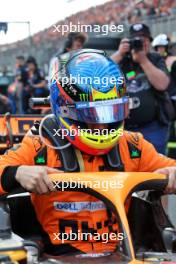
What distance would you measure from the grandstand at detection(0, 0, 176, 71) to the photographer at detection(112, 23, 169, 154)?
208 inches

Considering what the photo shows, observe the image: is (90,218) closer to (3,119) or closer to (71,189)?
(71,189)

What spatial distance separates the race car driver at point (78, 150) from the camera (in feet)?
10.1

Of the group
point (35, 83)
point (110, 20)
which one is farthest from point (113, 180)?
point (110, 20)

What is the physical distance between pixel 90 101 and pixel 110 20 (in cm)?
1287

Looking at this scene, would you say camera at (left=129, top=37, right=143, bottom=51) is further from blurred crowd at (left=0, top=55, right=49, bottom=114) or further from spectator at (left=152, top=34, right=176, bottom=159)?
blurred crowd at (left=0, top=55, right=49, bottom=114)

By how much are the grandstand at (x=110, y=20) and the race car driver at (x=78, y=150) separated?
7.69 m

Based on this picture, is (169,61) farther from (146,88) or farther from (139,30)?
(146,88)

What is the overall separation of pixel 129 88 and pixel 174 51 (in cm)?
403

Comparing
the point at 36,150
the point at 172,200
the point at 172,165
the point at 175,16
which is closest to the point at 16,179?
the point at 36,150

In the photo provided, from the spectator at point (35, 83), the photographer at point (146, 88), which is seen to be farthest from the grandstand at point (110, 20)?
the photographer at point (146, 88)

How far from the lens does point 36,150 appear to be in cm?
324

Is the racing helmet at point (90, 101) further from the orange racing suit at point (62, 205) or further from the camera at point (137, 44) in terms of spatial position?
the camera at point (137, 44)

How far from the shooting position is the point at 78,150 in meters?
3.23

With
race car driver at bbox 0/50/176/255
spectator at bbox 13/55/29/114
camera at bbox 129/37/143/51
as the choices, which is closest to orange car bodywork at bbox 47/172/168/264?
race car driver at bbox 0/50/176/255
